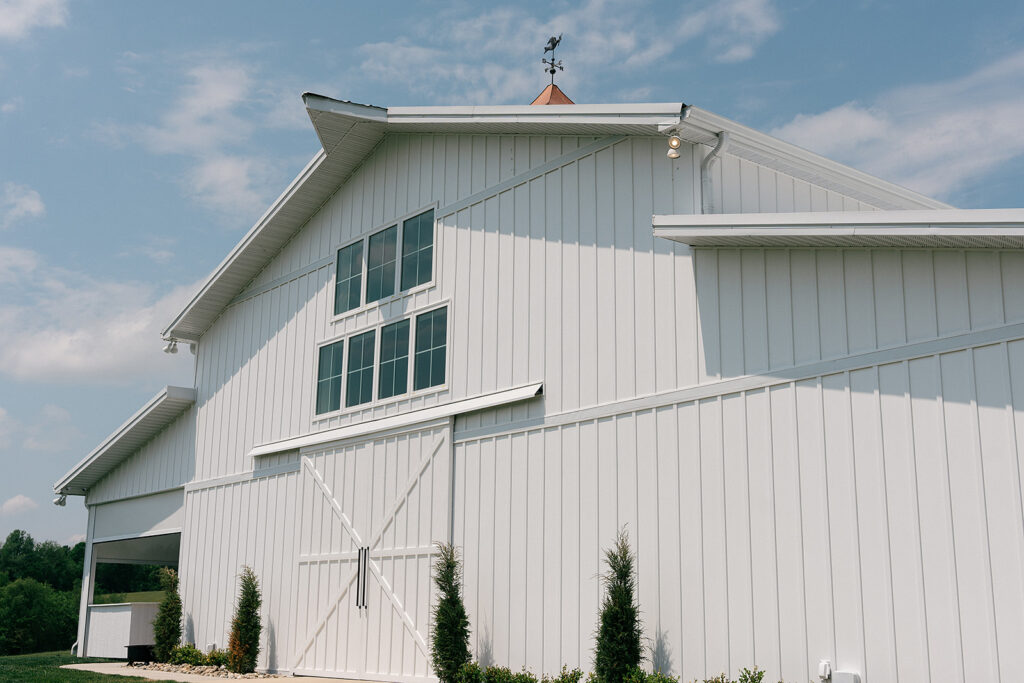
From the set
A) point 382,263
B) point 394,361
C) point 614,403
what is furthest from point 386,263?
point 614,403

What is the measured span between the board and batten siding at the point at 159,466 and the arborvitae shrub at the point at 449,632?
897 centimetres

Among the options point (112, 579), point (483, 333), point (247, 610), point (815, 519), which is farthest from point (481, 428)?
point (112, 579)

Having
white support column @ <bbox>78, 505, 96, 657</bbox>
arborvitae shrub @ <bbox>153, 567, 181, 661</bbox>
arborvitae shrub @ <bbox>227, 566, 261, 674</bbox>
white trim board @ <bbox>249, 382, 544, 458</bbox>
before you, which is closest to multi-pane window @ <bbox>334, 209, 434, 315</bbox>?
white trim board @ <bbox>249, 382, 544, 458</bbox>

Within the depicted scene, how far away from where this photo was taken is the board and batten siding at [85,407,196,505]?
20.4 metres

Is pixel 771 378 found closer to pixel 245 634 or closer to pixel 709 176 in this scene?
pixel 709 176

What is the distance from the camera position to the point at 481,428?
13516 mm

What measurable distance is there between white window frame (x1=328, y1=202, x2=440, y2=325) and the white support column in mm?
10277

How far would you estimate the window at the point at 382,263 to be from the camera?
15992 mm

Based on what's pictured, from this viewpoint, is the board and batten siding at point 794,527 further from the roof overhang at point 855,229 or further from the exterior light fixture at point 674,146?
the exterior light fixture at point 674,146

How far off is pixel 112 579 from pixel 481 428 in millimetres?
48431

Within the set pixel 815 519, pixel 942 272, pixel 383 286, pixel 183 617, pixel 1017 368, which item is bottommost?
pixel 183 617

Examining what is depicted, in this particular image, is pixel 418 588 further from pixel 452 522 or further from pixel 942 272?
pixel 942 272

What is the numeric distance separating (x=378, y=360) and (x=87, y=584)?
1153 centimetres

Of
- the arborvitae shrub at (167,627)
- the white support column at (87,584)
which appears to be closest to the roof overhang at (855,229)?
the arborvitae shrub at (167,627)
